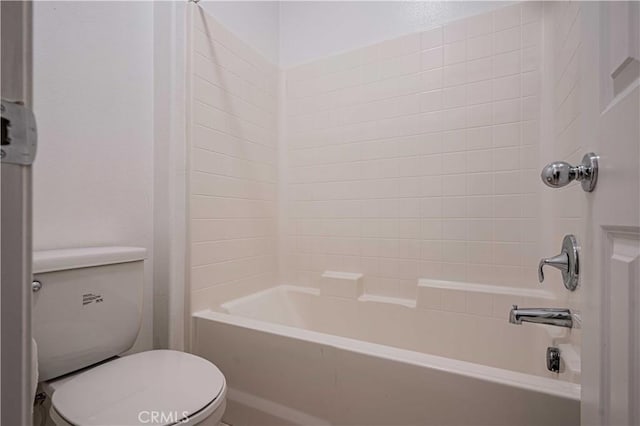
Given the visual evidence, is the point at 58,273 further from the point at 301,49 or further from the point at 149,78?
the point at 301,49

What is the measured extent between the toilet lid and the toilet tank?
8 centimetres

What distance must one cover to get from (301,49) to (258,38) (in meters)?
0.28

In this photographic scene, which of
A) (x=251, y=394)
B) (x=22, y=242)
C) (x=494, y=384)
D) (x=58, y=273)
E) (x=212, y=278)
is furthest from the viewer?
(x=212, y=278)

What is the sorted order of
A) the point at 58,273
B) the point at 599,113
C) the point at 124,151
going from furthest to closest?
the point at 124,151
the point at 58,273
the point at 599,113

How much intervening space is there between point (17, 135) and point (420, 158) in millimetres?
1595

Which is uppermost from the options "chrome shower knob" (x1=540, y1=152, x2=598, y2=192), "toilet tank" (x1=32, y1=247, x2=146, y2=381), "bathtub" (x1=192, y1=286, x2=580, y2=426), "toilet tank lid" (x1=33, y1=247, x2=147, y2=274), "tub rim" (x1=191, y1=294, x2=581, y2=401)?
"chrome shower knob" (x1=540, y1=152, x2=598, y2=192)

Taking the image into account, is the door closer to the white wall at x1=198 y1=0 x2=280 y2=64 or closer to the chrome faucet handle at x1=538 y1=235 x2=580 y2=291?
the chrome faucet handle at x1=538 y1=235 x2=580 y2=291

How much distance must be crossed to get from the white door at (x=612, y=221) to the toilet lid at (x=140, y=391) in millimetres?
846

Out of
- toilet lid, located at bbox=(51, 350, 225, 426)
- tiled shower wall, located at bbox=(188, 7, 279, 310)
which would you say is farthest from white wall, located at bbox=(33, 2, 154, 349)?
toilet lid, located at bbox=(51, 350, 225, 426)

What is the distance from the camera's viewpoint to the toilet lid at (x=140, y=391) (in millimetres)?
768

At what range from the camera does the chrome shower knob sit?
1.63 feet

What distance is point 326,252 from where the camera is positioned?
191 centimetres

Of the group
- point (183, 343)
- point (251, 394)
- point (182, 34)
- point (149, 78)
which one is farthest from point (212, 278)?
point (182, 34)

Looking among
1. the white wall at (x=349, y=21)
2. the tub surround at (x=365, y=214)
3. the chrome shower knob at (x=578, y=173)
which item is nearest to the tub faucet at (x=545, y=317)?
the tub surround at (x=365, y=214)
